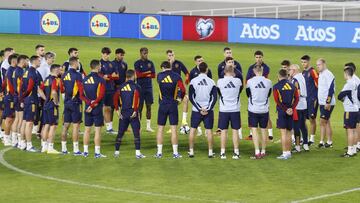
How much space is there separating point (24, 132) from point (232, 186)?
7095mm

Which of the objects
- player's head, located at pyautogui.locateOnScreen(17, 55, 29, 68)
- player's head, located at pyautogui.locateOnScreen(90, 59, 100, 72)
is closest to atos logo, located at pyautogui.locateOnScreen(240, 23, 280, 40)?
player's head, located at pyautogui.locateOnScreen(17, 55, 29, 68)

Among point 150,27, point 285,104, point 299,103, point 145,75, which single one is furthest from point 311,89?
point 150,27

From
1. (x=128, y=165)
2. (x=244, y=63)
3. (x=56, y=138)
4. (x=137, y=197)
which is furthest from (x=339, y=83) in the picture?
(x=137, y=197)

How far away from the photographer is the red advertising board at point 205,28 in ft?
168

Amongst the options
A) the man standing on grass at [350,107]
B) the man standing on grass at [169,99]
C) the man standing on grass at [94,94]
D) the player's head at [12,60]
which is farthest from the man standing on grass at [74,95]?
the man standing on grass at [350,107]

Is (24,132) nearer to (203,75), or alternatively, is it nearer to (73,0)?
(203,75)

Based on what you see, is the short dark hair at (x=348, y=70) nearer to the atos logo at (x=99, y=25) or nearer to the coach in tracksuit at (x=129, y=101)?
the coach in tracksuit at (x=129, y=101)

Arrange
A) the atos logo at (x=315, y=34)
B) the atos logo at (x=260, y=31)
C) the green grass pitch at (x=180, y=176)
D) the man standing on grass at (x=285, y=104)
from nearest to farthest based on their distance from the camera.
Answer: the green grass pitch at (x=180, y=176) → the man standing on grass at (x=285, y=104) → the atos logo at (x=315, y=34) → the atos logo at (x=260, y=31)

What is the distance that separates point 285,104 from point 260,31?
29.1m

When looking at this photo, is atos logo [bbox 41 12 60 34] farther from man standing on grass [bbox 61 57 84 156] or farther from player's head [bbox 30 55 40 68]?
man standing on grass [bbox 61 57 84 156]

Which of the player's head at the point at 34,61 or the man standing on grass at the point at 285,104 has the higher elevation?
the player's head at the point at 34,61

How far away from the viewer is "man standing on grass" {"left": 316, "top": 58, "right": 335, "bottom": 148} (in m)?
23.1

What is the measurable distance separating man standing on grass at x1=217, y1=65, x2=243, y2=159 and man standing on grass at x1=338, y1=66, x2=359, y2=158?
8.29 feet

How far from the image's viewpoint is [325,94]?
76.8ft
